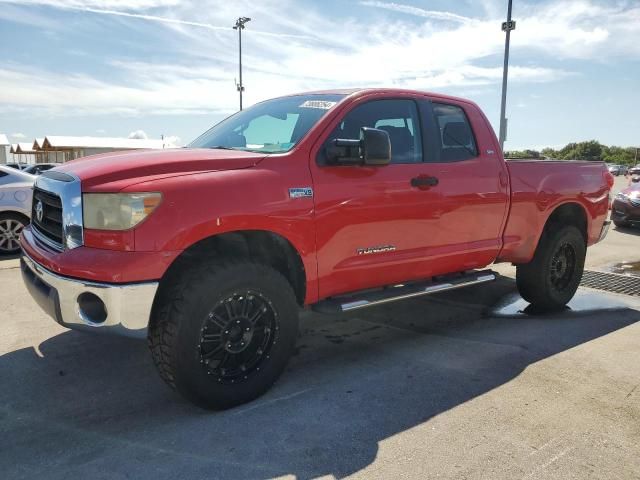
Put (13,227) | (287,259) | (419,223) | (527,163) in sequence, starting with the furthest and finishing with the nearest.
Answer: (13,227) → (527,163) → (419,223) → (287,259)

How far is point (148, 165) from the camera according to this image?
10.0ft

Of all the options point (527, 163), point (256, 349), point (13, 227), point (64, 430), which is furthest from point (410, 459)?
point (13, 227)

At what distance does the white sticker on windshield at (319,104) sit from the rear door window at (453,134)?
1017 mm

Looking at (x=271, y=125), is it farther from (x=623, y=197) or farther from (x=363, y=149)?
(x=623, y=197)

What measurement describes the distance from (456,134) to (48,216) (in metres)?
3.18

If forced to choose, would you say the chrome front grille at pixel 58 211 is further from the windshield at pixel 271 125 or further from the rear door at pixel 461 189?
the rear door at pixel 461 189

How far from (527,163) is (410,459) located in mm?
3212

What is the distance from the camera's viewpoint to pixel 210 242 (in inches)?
130

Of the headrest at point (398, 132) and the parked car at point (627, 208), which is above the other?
the headrest at point (398, 132)

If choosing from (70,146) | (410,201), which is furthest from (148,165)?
(70,146)

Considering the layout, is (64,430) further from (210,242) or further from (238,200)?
(238,200)

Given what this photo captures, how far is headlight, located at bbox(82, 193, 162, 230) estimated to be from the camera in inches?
113

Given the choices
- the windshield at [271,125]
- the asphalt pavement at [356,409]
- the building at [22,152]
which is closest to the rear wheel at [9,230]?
the asphalt pavement at [356,409]

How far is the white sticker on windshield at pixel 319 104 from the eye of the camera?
3840 millimetres
